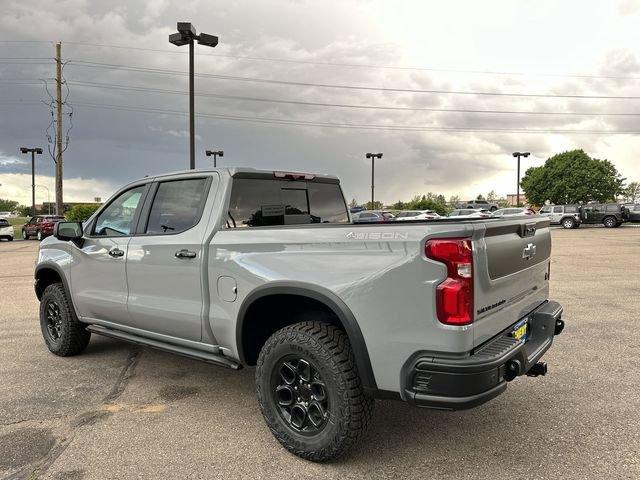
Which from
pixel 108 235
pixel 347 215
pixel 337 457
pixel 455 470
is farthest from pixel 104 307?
pixel 455 470

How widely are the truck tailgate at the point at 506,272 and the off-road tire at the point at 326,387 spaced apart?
75 cm

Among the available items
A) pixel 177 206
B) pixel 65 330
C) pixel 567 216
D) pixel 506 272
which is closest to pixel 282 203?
pixel 177 206

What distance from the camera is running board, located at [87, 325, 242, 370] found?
11.9 ft

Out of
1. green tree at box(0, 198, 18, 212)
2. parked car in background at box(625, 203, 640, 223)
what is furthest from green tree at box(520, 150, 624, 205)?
green tree at box(0, 198, 18, 212)

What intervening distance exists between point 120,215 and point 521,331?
3526 mm

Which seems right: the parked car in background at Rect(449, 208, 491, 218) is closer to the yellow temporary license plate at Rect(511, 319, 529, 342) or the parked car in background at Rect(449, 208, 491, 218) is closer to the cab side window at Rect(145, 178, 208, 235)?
the yellow temporary license plate at Rect(511, 319, 529, 342)

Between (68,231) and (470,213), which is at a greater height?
(470,213)

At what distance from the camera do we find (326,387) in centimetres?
297

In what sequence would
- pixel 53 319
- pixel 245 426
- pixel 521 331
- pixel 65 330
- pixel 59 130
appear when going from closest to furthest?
pixel 521 331
pixel 245 426
pixel 65 330
pixel 53 319
pixel 59 130

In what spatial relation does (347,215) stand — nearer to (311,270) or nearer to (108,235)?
(311,270)

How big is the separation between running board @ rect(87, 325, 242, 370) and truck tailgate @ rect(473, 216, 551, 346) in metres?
1.78

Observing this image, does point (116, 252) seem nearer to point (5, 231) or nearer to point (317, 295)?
point (317, 295)

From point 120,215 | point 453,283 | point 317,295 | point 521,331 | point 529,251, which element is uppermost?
point 120,215

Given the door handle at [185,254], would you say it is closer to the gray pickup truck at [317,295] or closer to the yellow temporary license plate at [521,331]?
the gray pickup truck at [317,295]
